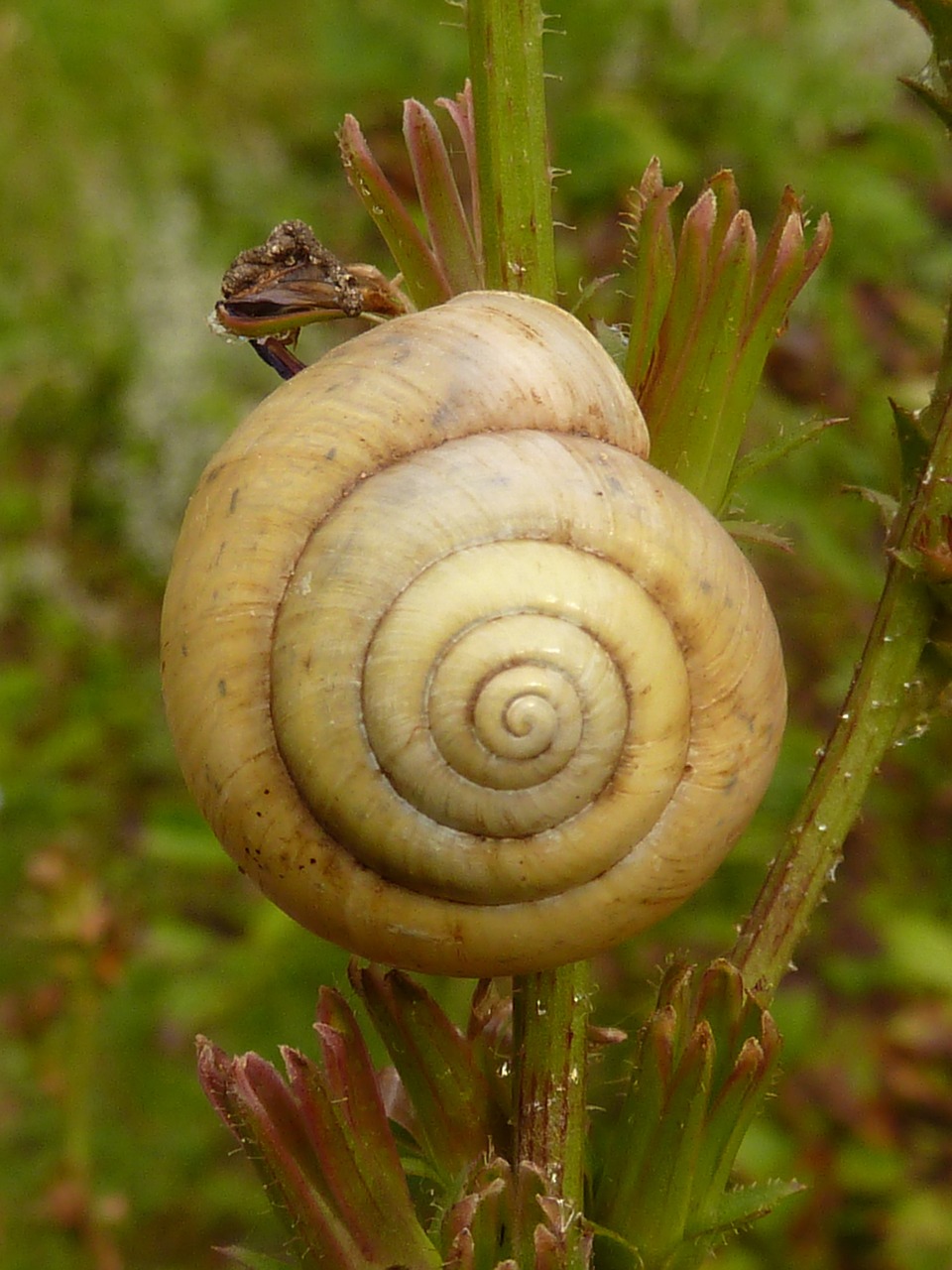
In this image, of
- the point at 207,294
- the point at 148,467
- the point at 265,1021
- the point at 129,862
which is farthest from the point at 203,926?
the point at 207,294

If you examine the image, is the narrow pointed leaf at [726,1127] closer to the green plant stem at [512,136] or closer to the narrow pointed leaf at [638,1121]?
the narrow pointed leaf at [638,1121]

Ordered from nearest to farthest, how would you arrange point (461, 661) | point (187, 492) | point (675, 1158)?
1. point (461, 661)
2. point (675, 1158)
3. point (187, 492)

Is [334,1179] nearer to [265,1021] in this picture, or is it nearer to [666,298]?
[666,298]

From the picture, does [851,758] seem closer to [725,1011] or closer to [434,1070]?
[725,1011]

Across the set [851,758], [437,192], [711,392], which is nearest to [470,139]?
[437,192]

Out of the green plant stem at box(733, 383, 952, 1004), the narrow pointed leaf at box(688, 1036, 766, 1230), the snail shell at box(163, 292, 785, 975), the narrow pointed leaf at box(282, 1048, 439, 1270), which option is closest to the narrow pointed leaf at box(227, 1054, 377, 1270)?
the narrow pointed leaf at box(282, 1048, 439, 1270)

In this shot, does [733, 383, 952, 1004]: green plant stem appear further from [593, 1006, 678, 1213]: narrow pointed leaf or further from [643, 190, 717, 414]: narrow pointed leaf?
[643, 190, 717, 414]: narrow pointed leaf
